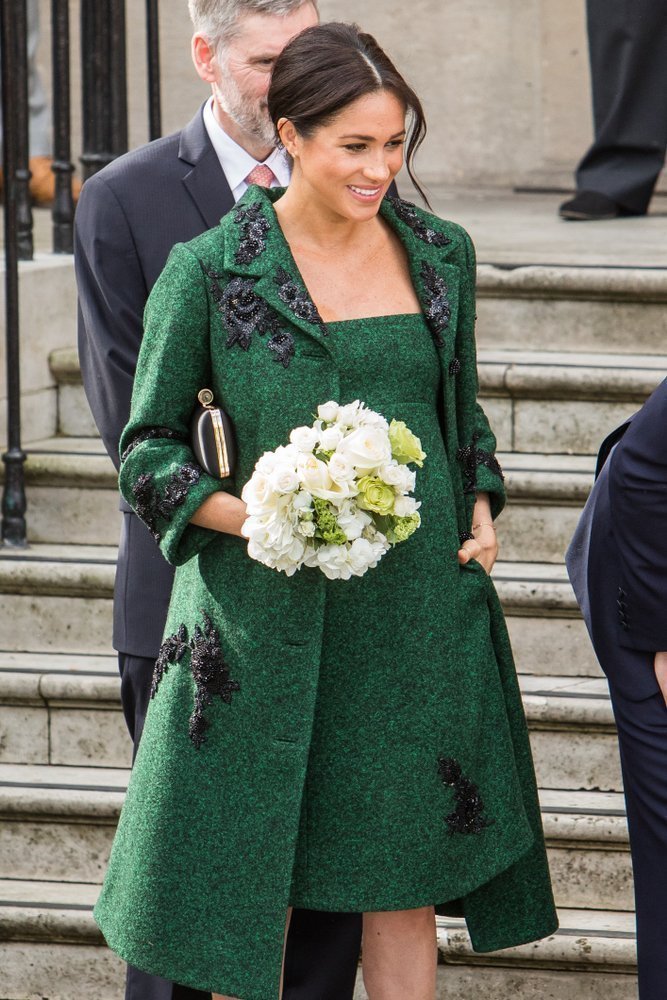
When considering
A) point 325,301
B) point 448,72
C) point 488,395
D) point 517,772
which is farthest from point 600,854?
point 448,72

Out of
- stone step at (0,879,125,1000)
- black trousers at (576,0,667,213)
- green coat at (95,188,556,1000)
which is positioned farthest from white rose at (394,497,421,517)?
black trousers at (576,0,667,213)

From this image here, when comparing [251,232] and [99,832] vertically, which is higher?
[251,232]

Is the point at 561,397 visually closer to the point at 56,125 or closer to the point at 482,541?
the point at 56,125

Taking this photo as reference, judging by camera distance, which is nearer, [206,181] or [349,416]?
[349,416]

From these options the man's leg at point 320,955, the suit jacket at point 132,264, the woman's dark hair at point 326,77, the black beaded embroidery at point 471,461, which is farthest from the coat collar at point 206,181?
the man's leg at point 320,955

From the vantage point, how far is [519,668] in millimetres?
4035

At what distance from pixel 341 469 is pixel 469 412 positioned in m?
0.51

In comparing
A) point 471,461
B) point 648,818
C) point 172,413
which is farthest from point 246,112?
point 648,818

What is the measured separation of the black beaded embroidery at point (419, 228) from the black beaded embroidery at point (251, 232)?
9.5 inches

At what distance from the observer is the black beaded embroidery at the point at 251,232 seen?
253 cm

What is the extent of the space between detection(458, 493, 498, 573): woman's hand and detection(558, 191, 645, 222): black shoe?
3.48 m

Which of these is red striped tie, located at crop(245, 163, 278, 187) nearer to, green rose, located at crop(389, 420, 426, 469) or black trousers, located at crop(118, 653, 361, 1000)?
green rose, located at crop(389, 420, 426, 469)

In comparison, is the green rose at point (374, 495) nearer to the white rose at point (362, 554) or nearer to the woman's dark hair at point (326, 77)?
→ the white rose at point (362, 554)

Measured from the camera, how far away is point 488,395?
14.5 ft
